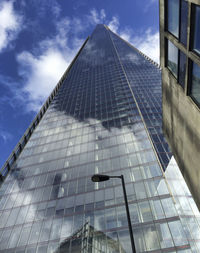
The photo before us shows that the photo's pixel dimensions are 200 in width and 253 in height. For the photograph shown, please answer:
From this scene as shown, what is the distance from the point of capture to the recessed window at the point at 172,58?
13853mm

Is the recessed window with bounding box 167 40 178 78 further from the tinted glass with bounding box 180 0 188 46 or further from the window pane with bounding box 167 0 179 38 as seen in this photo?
the tinted glass with bounding box 180 0 188 46

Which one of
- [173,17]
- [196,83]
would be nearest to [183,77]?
[196,83]

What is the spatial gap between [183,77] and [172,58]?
272 cm

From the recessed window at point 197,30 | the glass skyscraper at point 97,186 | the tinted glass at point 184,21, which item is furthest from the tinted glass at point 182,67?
the glass skyscraper at point 97,186

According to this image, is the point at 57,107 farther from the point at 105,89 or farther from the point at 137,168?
the point at 137,168

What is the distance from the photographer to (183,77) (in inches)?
499

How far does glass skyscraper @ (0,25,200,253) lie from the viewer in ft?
80.7

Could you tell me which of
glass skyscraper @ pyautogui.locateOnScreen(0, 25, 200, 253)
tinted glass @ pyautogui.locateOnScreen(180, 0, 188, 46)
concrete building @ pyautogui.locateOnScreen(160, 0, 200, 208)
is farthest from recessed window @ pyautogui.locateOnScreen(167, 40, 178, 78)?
glass skyscraper @ pyautogui.locateOnScreen(0, 25, 200, 253)

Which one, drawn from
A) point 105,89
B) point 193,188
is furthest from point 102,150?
point 105,89

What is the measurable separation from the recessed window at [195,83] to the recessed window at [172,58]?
2.79m

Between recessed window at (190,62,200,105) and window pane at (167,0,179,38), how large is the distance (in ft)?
10.6

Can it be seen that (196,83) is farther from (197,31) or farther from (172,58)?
(172,58)

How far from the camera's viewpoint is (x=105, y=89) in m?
68.2

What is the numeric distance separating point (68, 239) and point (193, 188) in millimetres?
18673
